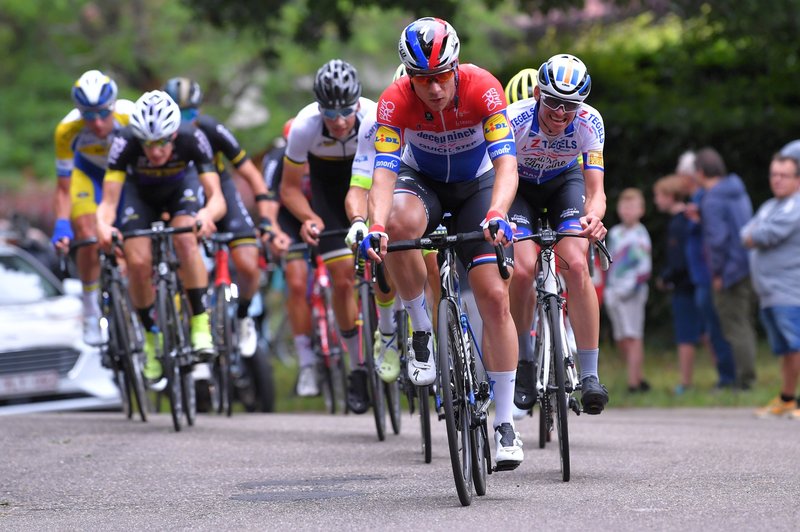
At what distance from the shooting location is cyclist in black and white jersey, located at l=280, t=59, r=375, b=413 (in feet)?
35.0

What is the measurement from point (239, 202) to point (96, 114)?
1541 mm

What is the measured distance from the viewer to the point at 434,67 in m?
7.74

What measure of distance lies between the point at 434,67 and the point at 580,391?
6.74 feet

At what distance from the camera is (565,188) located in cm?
926

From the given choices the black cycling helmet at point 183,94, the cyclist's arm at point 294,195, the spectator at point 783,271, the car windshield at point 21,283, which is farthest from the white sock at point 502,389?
the car windshield at point 21,283

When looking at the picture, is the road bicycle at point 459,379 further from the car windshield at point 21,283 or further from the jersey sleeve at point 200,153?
the car windshield at point 21,283

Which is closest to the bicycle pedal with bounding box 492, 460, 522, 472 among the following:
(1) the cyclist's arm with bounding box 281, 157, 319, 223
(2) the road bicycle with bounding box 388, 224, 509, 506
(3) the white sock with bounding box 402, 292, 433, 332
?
(2) the road bicycle with bounding box 388, 224, 509, 506

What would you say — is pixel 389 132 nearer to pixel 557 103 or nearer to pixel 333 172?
pixel 557 103

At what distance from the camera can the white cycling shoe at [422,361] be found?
8.05 meters

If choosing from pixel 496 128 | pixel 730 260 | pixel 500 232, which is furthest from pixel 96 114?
pixel 730 260

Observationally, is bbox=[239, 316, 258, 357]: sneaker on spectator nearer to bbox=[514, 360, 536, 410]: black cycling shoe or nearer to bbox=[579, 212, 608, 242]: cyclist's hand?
bbox=[514, 360, 536, 410]: black cycling shoe

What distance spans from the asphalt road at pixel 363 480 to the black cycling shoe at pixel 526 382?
1.34 feet

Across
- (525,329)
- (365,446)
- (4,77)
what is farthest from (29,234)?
(4,77)

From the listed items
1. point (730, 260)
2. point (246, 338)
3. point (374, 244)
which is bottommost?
point (246, 338)
